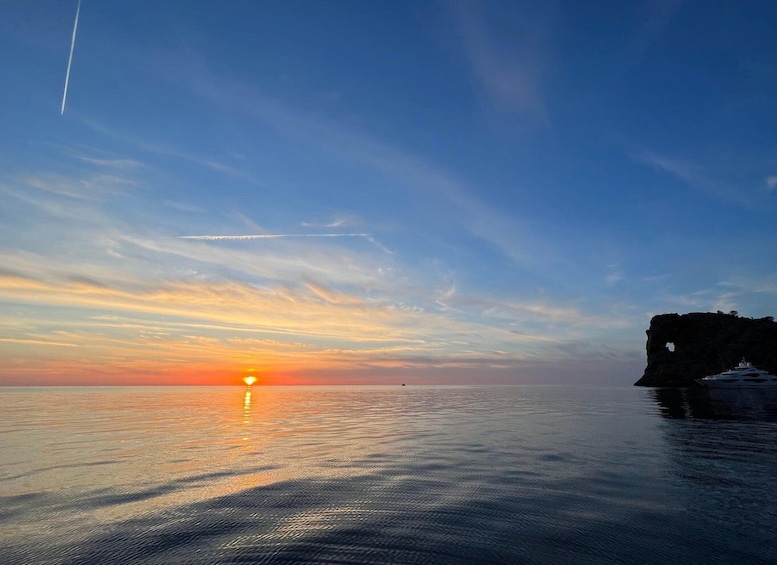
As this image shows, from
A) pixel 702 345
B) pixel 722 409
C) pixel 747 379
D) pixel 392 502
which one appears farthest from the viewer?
pixel 702 345

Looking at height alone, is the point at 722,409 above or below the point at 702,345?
below

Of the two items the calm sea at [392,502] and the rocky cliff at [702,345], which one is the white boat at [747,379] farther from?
the calm sea at [392,502]

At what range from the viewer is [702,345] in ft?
578

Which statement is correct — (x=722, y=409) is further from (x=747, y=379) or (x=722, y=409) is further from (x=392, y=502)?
(x=747, y=379)

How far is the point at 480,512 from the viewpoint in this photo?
10.2 metres

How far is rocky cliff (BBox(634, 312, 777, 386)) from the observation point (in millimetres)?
157625

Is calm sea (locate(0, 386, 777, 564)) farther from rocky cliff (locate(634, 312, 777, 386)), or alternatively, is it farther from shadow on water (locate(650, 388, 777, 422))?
rocky cliff (locate(634, 312, 777, 386))

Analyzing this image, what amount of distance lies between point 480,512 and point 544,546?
2.36 m

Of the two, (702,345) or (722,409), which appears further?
(702,345)

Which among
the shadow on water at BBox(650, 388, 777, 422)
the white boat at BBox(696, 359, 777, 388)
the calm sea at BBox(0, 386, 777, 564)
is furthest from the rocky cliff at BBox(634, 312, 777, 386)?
the calm sea at BBox(0, 386, 777, 564)

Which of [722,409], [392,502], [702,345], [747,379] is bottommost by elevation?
[722,409]

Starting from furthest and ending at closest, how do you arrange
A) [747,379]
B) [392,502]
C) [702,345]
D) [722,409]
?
[702,345] → [747,379] → [722,409] → [392,502]

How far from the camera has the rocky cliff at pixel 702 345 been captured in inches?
6206

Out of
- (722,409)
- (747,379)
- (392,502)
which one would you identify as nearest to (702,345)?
(747,379)
